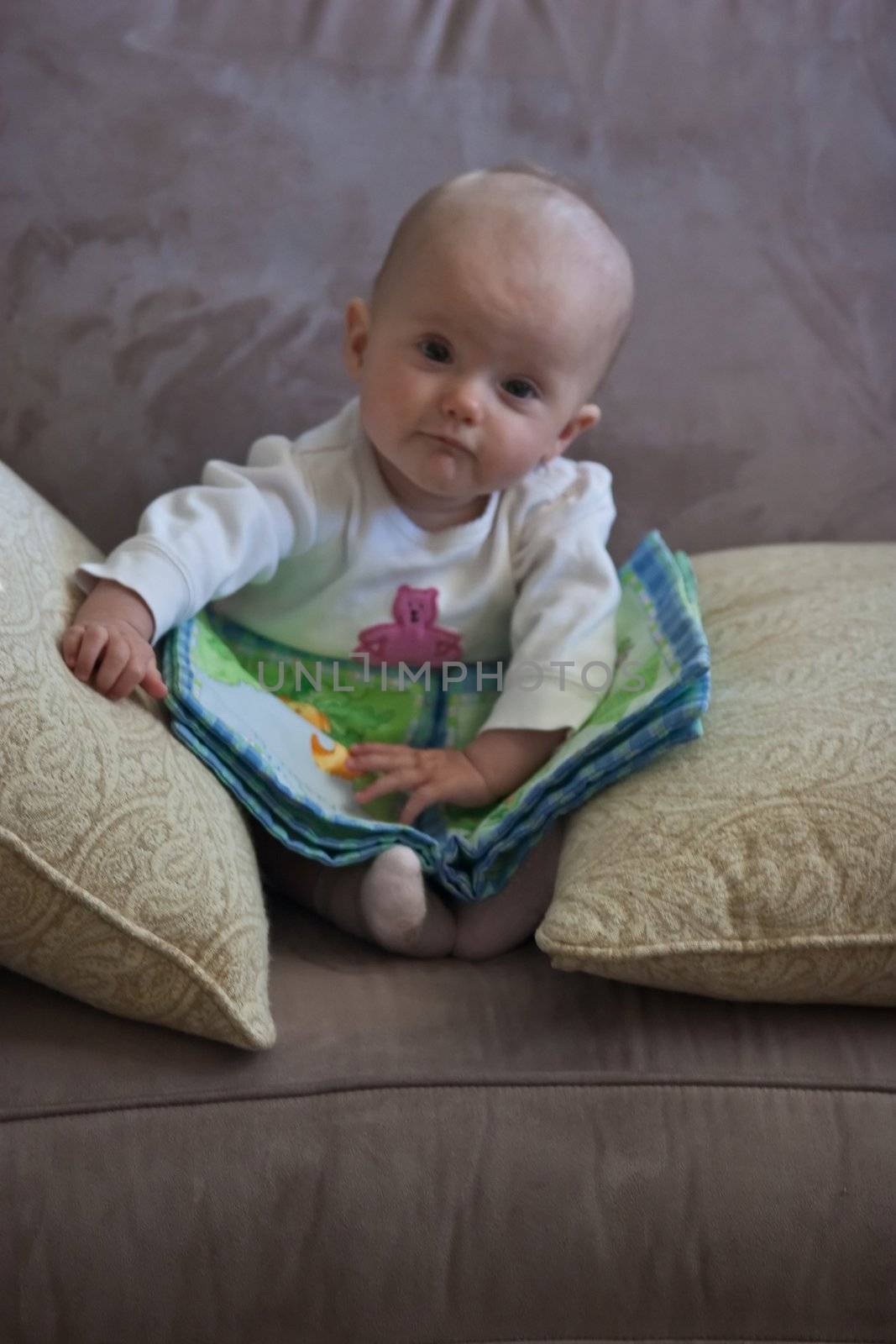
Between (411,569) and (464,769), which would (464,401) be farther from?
(464,769)

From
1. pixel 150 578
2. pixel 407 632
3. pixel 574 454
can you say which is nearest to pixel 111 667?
pixel 150 578

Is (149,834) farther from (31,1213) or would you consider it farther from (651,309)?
(651,309)

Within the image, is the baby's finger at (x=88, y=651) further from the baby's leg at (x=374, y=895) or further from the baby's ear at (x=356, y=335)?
the baby's ear at (x=356, y=335)

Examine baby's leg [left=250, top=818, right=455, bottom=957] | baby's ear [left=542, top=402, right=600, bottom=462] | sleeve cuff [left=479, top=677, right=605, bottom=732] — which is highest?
baby's ear [left=542, top=402, right=600, bottom=462]

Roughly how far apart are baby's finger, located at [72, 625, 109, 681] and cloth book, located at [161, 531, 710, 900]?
0.30ft

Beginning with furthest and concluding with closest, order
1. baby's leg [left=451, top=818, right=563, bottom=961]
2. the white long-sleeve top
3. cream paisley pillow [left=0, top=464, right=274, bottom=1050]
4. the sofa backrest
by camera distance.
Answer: the sofa backrest
the white long-sleeve top
baby's leg [left=451, top=818, right=563, bottom=961]
cream paisley pillow [left=0, top=464, right=274, bottom=1050]

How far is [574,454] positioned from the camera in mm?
1372

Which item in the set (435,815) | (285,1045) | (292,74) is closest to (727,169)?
(292,74)

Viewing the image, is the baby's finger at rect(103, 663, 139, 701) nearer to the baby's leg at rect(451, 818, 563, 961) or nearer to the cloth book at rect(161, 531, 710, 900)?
the cloth book at rect(161, 531, 710, 900)

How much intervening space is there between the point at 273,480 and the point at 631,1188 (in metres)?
0.67

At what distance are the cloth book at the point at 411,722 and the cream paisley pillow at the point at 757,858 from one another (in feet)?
0.12

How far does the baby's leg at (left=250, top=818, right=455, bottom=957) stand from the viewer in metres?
0.99

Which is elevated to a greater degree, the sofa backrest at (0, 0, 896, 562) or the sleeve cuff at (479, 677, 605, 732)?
the sofa backrest at (0, 0, 896, 562)

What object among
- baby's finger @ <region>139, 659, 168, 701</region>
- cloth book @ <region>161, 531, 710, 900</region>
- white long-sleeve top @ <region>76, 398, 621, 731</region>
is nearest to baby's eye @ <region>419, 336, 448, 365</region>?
white long-sleeve top @ <region>76, 398, 621, 731</region>
